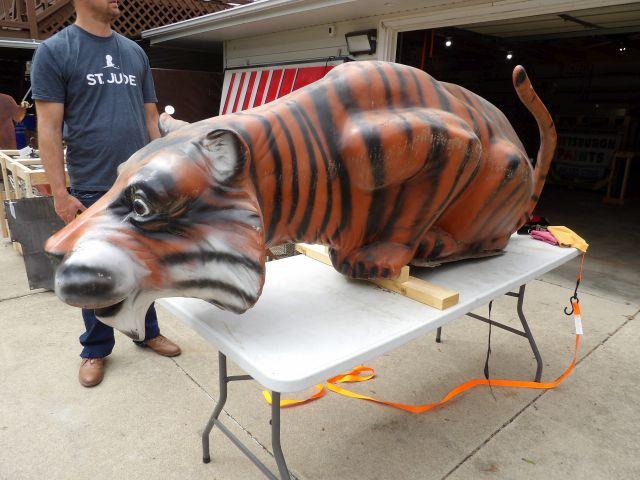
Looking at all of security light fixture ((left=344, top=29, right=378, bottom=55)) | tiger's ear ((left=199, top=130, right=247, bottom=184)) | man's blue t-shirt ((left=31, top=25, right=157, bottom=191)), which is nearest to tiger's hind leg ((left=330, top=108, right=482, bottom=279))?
tiger's ear ((left=199, top=130, right=247, bottom=184))

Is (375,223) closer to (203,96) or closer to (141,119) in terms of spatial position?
(141,119)

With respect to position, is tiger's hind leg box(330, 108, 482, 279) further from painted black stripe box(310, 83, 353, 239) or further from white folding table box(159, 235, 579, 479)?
white folding table box(159, 235, 579, 479)

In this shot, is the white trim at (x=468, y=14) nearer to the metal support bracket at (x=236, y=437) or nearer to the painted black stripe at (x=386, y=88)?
the metal support bracket at (x=236, y=437)

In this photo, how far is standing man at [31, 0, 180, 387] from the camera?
2.11 meters

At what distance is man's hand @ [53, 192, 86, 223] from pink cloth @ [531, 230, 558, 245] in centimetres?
223

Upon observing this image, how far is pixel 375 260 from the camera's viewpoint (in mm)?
1632

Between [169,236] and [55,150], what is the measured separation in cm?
136

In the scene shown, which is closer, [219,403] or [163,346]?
[219,403]

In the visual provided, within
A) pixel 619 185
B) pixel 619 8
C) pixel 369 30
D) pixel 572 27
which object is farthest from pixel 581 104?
pixel 369 30

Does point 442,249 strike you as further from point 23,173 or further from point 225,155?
point 23,173

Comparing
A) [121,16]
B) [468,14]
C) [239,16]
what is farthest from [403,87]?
[121,16]

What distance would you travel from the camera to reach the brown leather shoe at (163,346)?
Result: 8.97 ft

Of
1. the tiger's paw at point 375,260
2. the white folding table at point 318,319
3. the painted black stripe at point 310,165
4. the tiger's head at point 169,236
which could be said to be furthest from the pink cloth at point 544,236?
the tiger's head at point 169,236

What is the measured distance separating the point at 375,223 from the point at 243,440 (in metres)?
1.18
